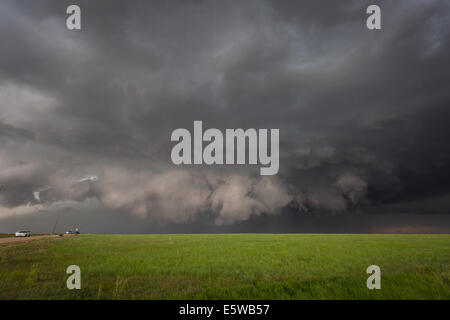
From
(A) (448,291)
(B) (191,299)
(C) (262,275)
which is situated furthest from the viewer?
(C) (262,275)

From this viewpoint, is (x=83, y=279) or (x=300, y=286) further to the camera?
(x=83, y=279)

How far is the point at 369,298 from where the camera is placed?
10.1 metres

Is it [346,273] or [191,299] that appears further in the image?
[346,273]

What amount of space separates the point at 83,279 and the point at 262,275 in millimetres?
10285

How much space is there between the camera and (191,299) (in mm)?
9727
